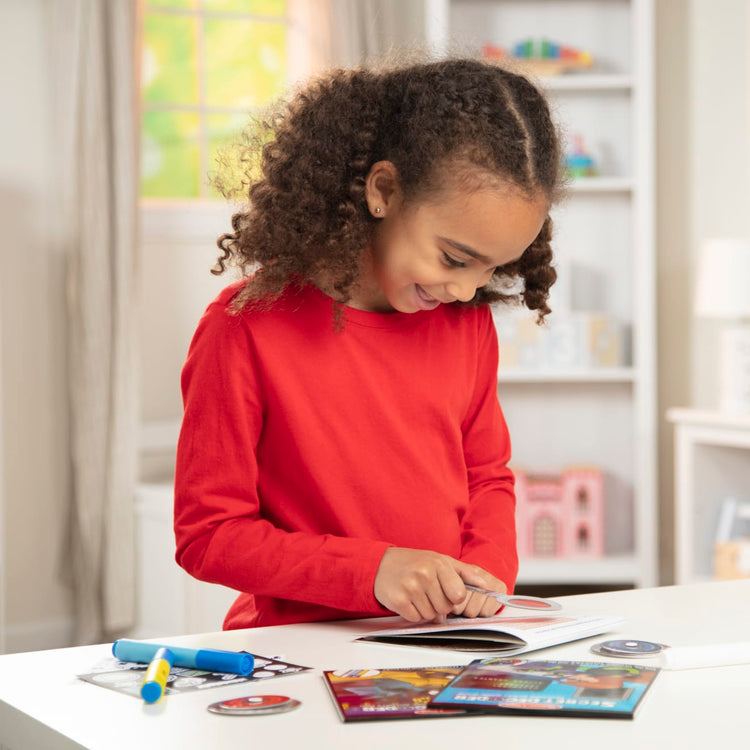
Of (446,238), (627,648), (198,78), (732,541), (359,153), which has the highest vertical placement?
(198,78)

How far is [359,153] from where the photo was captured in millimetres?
1255

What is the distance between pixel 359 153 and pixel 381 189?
0.05m

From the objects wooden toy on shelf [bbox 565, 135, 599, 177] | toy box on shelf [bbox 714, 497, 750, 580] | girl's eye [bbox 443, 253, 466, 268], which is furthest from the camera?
wooden toy on shelf [bbox 565, 135, 599, 177]

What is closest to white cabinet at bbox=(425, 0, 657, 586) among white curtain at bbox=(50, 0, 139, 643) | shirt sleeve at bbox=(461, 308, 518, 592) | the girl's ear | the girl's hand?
white curtain at bbox=(50, 0, 139, 643)

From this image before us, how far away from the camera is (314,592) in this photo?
1142 mm

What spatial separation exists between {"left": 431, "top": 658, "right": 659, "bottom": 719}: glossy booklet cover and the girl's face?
42cm

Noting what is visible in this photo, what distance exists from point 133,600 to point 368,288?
2.23 m

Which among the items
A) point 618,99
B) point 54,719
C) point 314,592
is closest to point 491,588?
point 314,592

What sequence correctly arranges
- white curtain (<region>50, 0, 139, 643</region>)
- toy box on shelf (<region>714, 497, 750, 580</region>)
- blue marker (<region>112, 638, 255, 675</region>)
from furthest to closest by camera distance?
white curtain (<region>50, 0, 139, 643</region>) → toy box on shelf (<region>714, 497, 750, 580</region>) → blue marker (<region>112, 638, 255, 675</region>)

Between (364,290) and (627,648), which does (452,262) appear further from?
(627,648)

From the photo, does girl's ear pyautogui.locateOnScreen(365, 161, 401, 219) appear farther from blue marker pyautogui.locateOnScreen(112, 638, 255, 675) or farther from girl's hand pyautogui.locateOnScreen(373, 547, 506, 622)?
blue marker pyautogui.locateOnScreen(112, 638, 255, 675)

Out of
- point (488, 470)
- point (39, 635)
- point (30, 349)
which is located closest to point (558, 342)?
point (30, 349)

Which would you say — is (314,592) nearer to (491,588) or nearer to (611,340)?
(491,588)

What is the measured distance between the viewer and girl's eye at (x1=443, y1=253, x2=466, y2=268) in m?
1.18
